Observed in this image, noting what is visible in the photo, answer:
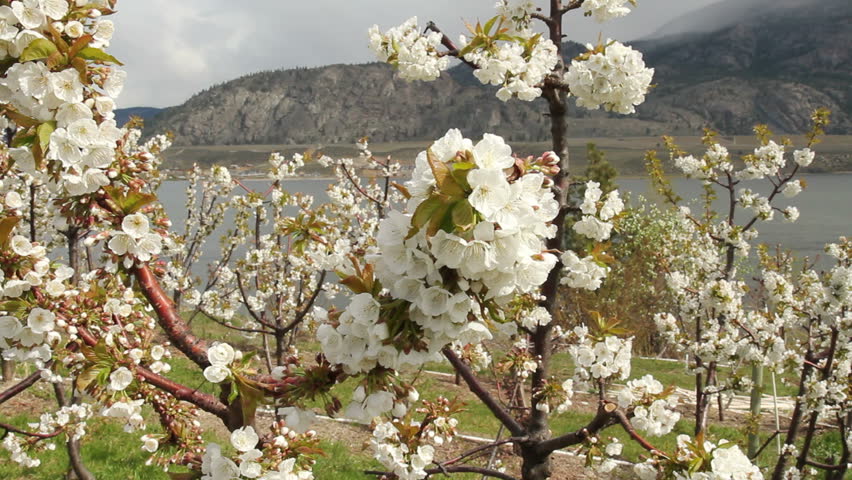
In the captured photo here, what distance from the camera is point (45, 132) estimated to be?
1218 mm

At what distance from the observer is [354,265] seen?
47.3 inches

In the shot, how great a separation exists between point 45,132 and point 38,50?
0.58 feet

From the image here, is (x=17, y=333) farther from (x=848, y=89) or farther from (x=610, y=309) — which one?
(x=848, y=89)

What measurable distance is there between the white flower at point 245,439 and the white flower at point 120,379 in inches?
11.3

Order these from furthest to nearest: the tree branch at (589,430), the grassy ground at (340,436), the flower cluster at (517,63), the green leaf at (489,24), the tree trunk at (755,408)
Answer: the grassy ground at (340,436) < the tree trunk at (755,408) < the flower cluster at (517,63) < the green leaf at (489,24) < the tree branch at (589,430)

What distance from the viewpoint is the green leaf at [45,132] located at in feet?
3.93

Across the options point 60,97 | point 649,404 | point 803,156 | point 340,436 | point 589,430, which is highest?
point 803,156

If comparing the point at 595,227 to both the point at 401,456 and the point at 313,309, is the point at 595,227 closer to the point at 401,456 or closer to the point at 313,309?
the point at 401,456

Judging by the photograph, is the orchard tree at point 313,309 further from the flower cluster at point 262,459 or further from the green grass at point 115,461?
the green grass at point 115,461

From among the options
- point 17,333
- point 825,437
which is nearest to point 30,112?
point 17,333

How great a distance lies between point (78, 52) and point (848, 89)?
254 metres

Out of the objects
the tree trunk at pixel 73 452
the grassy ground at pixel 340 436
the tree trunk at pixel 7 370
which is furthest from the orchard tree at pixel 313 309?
the tree trunk at pixel 7 370

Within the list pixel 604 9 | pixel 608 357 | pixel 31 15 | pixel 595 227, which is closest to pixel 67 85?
pixel 31 15

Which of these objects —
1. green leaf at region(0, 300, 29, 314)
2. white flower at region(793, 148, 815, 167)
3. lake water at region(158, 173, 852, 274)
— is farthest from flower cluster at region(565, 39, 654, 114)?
lake water at region(158, 173, 852, 274)
